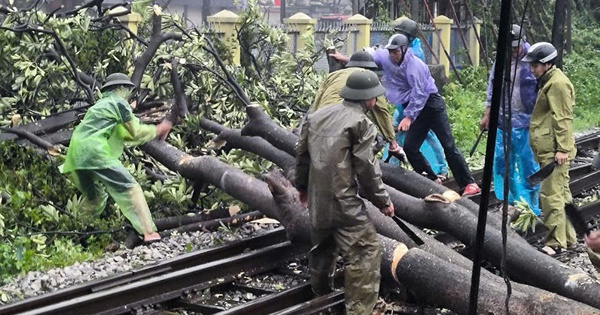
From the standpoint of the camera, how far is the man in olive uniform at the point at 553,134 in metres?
9.31

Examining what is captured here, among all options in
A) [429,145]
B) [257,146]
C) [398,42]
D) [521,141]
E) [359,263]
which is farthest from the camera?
[429,145]

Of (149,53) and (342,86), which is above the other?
(342,86)

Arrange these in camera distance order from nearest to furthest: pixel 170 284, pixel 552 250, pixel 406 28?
pixel 170 284 → pixel 552 250 → pixel 406 28

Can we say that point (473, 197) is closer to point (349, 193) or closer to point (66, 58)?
point (349, 193)

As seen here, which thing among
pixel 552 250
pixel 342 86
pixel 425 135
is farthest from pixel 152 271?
pixel 425 135

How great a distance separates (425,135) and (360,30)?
1167 cm

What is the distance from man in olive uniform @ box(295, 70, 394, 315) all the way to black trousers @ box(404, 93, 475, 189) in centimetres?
411

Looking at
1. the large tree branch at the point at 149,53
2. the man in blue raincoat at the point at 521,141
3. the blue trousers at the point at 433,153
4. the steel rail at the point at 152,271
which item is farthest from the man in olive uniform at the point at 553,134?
the large tree branch at the point at 149,53

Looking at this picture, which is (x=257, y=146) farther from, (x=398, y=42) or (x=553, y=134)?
(x=553, y=134)

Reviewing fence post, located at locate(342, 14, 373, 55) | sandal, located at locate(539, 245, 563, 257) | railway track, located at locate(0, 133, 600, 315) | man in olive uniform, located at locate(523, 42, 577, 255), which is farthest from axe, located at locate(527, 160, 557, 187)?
fence post, located at locate(342, 14, 373, 55)

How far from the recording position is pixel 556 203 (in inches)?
371

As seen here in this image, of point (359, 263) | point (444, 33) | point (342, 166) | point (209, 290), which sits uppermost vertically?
point (342, 166)

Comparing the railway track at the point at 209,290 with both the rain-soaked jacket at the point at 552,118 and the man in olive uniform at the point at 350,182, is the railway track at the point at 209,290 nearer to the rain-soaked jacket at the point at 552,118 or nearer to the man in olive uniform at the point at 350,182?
the man in olive uniform at the point at 350,182

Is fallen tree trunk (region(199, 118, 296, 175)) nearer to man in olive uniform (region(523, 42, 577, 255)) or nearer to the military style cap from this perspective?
the military style cap
